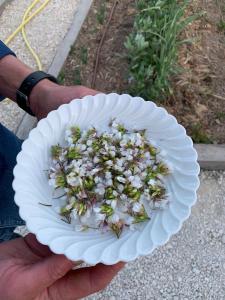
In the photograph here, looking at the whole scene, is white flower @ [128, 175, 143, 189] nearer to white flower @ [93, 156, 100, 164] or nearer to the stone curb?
white flower @ [93, 156, 100, 164]

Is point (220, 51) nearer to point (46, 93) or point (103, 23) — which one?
point (103, 23)

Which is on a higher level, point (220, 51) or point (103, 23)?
point (103, 23)

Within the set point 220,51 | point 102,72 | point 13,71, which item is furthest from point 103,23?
point 13,71

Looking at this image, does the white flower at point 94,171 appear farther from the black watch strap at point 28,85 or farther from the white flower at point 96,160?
the black watch strap at point 28,85

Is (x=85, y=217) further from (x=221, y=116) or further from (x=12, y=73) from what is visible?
(x=221, y=116)

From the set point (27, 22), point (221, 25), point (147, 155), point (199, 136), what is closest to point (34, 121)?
point (199, 136)
